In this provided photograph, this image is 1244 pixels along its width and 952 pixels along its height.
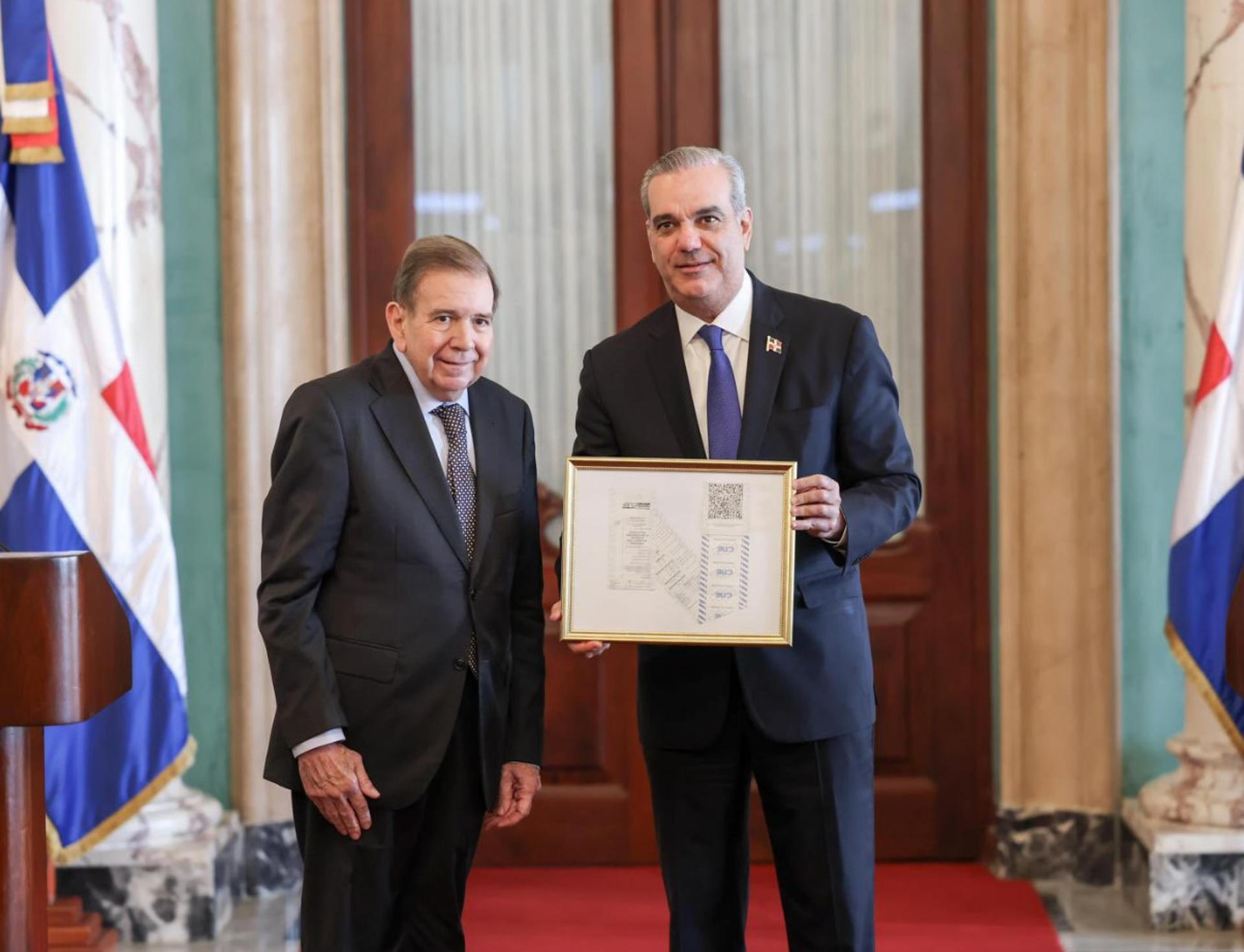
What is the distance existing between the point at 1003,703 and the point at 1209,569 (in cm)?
96

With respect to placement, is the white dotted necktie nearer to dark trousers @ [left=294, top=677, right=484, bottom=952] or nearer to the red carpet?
dark trousers @ [left=294, top=677, right=484, bottom=952]

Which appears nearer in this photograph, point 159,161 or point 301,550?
point 301,550

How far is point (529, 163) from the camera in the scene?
5008 millimetres

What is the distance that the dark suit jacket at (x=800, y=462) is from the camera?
2.67m

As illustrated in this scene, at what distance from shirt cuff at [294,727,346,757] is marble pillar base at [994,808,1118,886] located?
9.46 ft

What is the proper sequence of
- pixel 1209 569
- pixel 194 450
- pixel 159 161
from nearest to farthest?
pixel 1209 569 → pixel 159 161 → pixel 194 450

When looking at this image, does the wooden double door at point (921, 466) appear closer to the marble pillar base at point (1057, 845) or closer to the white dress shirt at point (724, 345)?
the marble pillar base at point (1057, 845)

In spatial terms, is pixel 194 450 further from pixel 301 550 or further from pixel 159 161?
pixel 301 550

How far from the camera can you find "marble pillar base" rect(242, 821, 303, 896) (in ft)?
15.3

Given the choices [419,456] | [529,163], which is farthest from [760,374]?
[529,163]

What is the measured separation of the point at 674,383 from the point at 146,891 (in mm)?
2498

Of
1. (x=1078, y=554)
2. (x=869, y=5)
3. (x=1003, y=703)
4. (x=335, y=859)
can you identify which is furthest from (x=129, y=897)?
(x=869, y=5)

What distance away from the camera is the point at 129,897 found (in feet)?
13.9

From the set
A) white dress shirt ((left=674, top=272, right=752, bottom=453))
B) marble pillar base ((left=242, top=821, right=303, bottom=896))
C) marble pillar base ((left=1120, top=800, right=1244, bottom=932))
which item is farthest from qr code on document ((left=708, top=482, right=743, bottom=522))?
marble pillar base ((left=242, top=821, right=303, bottom=896))
